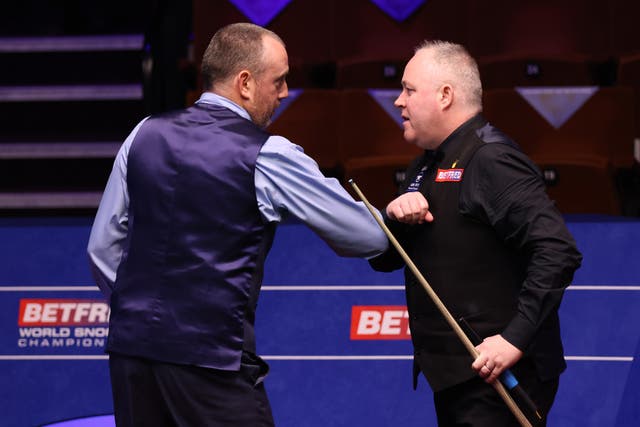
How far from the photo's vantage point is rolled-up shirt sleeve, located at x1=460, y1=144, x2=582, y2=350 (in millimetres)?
2084

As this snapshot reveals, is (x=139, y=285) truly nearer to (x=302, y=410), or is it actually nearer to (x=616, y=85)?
(x=302, y=410)

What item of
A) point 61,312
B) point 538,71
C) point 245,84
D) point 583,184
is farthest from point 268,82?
point 538,71

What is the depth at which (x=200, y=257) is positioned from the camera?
2.04 meters

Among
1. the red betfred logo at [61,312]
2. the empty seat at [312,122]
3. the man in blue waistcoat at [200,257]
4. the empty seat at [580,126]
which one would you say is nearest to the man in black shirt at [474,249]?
the man in blue waistcoat at [200,257]

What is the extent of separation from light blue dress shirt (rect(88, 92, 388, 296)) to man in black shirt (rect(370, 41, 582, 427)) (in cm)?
Answer: 11

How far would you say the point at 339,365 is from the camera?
3176 mm

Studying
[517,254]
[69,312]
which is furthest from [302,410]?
[517,254]

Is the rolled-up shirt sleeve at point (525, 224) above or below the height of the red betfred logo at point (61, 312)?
above

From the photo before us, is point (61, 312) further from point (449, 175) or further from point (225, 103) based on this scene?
point (449, 175)

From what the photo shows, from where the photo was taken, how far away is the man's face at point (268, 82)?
2.18 meters

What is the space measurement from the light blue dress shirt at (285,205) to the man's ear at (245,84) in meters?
0.03

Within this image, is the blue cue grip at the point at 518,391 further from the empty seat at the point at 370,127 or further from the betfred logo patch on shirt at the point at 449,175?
the empty seat at the point at 370,127

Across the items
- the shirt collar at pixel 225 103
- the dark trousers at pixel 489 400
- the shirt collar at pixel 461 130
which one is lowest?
the dark trousers at pixel 489 400

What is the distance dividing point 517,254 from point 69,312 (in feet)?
5.35
